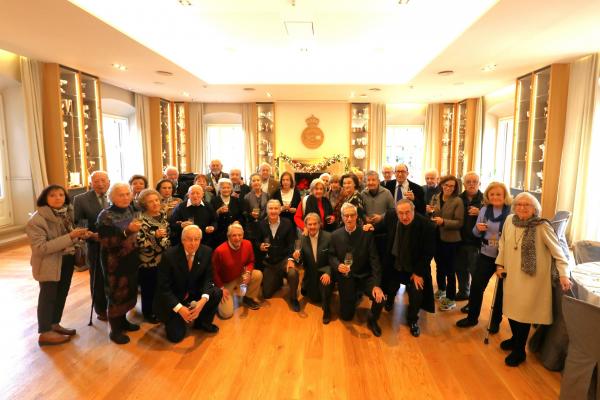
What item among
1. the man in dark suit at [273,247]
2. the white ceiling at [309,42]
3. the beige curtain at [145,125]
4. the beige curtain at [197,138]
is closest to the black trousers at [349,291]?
the man in dark suit at [273,247]

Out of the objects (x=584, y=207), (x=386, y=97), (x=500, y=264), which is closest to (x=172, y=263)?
(x=500, y=264)

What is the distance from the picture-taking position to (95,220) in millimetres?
3518

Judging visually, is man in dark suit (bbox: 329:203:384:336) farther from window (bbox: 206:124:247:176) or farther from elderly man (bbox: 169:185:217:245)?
window (bbox: 206:124:247:176)

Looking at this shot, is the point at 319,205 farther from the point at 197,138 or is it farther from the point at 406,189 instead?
the point at 197,138

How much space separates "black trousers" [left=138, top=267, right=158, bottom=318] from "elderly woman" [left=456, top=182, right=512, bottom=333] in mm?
3132

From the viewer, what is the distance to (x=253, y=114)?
10578 mm

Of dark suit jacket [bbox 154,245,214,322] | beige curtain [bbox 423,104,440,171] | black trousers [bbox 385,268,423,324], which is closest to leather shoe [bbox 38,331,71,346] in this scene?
dark suit jacket [bbox 154,245,214,322]

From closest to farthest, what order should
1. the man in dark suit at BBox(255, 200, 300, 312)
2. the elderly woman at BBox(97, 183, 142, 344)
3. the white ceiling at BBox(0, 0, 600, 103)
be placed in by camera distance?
1. the elderly woman at BBox(97, 183, 142, 344)
2. the man in dark suit at BBox(255, 200, 300, 312)
3. the white ceiling at BBox(0, 0, 600, 103)

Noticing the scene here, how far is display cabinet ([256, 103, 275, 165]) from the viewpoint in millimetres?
10500

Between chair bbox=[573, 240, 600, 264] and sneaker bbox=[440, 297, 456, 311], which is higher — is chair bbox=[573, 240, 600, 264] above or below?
above

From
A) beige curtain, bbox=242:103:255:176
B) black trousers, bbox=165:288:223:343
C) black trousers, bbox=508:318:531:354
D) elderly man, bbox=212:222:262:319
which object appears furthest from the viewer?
beige curtain, bbox=242:103:255:176

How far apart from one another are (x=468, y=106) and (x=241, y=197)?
7741mm

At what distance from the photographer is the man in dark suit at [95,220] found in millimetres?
3361

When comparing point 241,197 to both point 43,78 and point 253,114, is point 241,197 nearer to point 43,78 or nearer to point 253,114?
point 43,78
